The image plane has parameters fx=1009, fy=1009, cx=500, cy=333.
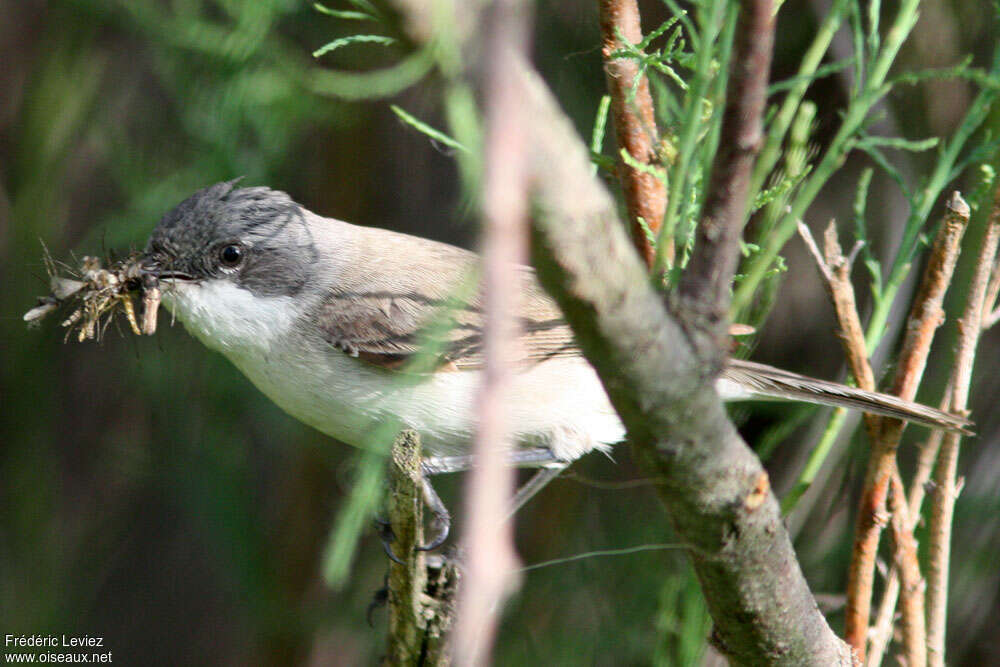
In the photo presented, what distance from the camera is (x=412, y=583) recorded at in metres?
2.04

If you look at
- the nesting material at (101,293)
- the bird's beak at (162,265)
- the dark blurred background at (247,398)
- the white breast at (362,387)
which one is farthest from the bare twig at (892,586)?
the bird's beak at (162,265)

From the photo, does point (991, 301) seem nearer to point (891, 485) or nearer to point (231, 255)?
point (891, 485)

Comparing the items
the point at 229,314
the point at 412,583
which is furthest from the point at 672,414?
the point at 229,314

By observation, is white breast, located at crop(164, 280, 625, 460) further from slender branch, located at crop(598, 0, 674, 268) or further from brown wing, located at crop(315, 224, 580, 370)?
slender branch, located at crop(598, 0, 674, 268)

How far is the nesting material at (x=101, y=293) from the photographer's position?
260 cm

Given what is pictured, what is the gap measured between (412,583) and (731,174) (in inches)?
45.5

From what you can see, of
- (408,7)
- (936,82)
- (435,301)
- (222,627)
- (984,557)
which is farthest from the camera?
(222,627)

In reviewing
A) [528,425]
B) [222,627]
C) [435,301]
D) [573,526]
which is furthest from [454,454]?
[222,627]

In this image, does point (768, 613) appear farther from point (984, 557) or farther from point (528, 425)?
point (984, 557)

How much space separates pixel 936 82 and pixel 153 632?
456 cm

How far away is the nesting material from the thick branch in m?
1.62

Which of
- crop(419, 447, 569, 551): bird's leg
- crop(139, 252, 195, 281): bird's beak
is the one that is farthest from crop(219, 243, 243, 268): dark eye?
crop(419, 447, 569, 551): bird's leg

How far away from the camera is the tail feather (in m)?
2.09

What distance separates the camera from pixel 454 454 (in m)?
2.86
